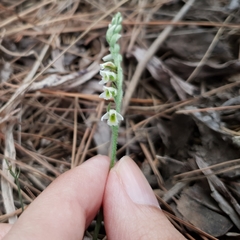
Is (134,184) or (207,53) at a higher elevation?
(207,53)

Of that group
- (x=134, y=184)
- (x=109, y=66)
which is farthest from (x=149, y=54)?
(x=134, y=184)

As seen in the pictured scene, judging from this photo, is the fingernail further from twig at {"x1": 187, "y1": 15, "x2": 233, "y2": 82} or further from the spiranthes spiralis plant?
twig at {"x1": 187, "y1": 15, "x2": 233, "y2": 82}

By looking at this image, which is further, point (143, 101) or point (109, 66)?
point (143, 101)

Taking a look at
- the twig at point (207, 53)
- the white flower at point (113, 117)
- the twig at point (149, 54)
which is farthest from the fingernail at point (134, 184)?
the twig at point (207, 53)

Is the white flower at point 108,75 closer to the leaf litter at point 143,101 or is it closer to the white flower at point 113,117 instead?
the white flower at point 113,117

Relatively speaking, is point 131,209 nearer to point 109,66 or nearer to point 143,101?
point 109,66

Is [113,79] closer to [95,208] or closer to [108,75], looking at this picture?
[108,75]

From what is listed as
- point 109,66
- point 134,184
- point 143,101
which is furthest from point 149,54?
point 134,184

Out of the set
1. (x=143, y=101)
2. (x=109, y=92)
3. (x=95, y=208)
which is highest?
(x=109, y=92)
